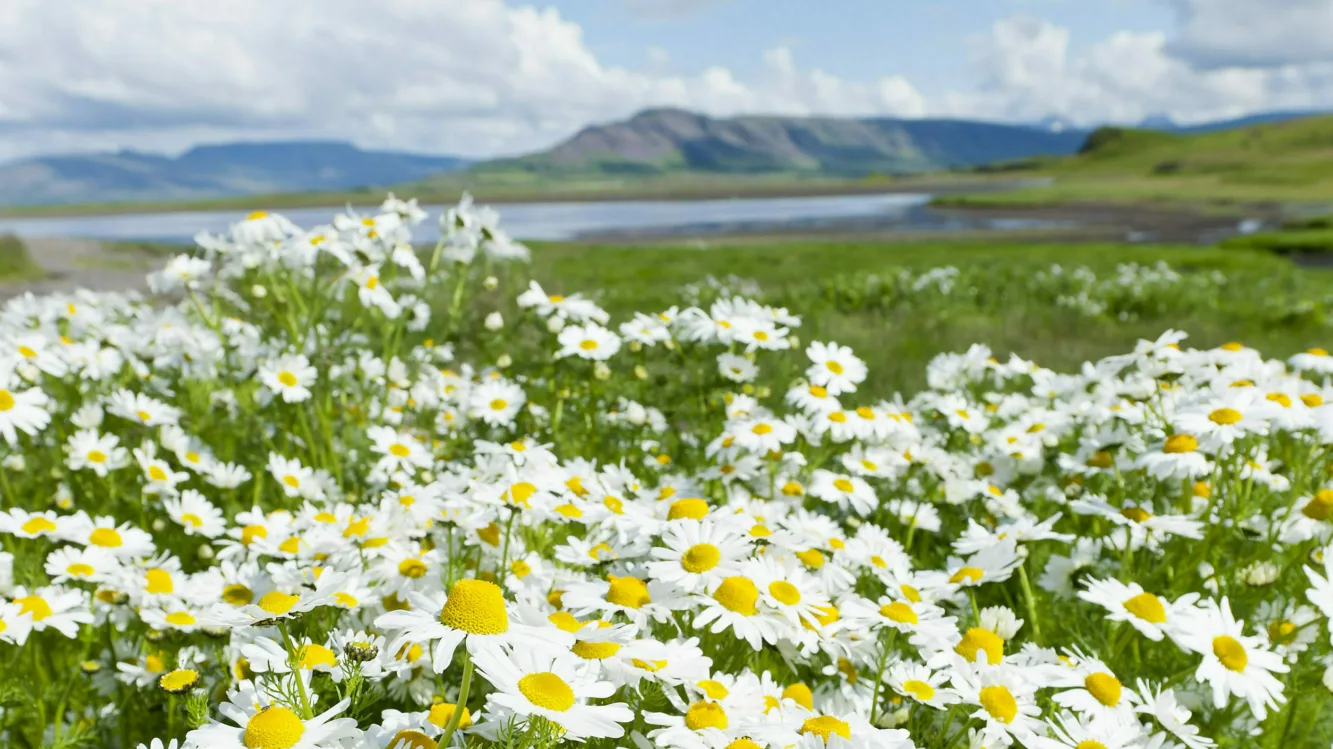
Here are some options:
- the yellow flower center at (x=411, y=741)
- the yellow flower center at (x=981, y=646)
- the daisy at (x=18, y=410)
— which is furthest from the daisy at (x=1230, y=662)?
the daisy at (x=18, y=410)

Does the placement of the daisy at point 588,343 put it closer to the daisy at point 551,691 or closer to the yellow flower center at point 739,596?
the yellow flower center at point 739,596

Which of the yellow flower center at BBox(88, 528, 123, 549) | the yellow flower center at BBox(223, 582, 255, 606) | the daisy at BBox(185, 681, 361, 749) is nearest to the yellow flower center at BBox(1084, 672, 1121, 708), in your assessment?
the daisy at BBox(185, 681, 361, 749)

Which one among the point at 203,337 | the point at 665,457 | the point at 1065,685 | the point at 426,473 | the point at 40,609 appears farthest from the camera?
the point at 203,337

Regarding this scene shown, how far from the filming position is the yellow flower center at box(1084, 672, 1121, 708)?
2.12 meters

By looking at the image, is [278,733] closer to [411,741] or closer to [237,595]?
[411,741]

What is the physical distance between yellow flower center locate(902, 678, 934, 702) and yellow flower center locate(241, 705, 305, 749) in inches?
58.8

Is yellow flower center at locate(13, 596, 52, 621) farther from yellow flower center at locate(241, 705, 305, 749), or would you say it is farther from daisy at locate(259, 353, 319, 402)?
daisy at locate(259, 353, 319, 402)

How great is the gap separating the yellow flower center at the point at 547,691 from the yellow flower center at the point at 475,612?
0.34ft

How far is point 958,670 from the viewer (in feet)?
6.97

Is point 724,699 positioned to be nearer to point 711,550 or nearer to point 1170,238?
point 711,550

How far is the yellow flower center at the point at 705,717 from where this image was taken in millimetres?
1805

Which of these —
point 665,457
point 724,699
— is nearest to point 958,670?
point 724,699

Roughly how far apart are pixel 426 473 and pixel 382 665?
229 cm

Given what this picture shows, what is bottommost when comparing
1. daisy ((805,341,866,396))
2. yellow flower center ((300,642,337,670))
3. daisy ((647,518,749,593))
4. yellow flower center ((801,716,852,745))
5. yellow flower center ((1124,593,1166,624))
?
yellow flower center ((801,716,852,745))
